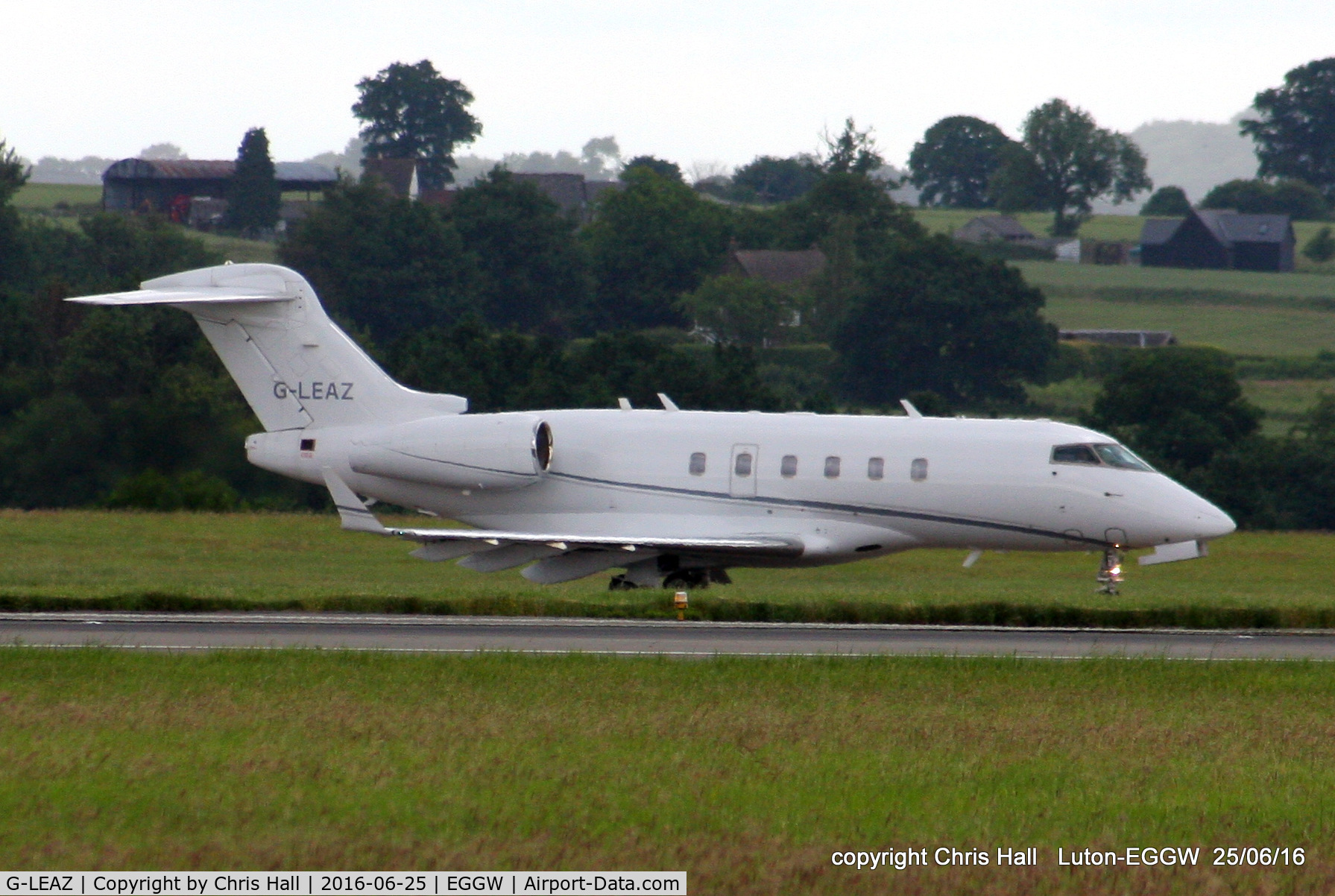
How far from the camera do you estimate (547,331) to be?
343 ft

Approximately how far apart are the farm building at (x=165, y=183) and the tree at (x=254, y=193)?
10.7 ft

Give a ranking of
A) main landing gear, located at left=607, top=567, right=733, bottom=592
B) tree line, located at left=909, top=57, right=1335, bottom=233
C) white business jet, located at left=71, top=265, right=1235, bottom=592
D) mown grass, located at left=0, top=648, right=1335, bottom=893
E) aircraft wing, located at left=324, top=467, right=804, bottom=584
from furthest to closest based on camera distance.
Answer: tree line, located at left=909, top=57, right=1335, bottom=233 < main landing gear, located at left=607, top=567, right=733, bottom=592 < white business jet, located at left=71, top=265, right=1235, bottom=592 < aircraft wing, located at left=324, top=467, right=804, bottom=584 < mown grass, located at left=0, top=648, right=1335, bottom=893

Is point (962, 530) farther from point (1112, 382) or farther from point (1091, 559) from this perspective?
point (1112, 382)

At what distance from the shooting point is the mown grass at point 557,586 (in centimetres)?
2123

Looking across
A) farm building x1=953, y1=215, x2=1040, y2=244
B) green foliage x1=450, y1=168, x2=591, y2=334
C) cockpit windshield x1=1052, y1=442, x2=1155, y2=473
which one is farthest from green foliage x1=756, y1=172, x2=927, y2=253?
cockpit windshield x1=1052, y1=442, x2=1155, y2=473

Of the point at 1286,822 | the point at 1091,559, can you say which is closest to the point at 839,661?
the point at 1286,822

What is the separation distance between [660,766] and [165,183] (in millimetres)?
127231

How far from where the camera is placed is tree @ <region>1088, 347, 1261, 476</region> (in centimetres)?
5978

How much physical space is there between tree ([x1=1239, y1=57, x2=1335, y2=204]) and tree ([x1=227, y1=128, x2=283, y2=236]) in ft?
291

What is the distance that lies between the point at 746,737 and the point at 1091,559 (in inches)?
1064

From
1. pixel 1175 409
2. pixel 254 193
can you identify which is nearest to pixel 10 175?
pixel 254 193

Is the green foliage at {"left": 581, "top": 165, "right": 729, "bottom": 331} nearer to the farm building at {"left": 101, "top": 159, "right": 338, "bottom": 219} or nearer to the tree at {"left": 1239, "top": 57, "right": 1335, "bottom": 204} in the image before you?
the farm building at {"left": 101, "top": 159, "right": 338, "bottom": 219}

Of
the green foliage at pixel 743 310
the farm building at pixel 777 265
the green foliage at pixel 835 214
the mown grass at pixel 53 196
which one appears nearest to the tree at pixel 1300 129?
the green foliage at pixel 835 214

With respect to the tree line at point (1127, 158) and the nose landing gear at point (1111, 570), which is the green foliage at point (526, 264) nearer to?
the tree line at point (1127, 158)
